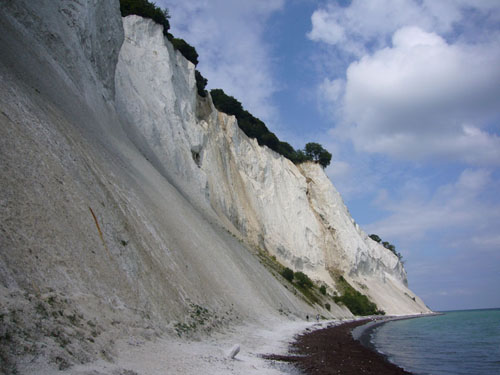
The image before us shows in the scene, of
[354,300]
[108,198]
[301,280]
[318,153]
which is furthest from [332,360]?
[318,153]

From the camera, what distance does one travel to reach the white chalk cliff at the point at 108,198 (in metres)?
7.76

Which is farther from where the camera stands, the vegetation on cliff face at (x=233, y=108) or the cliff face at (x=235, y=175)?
the vegetation on cliff face at (x=233, y=108)

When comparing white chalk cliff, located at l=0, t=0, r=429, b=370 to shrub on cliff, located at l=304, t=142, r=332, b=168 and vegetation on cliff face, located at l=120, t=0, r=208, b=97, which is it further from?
shrub on cliff, located at l=304, t=142, r=332, b=168

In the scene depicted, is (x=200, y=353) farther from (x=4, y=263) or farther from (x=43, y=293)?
(x=4, y=263)

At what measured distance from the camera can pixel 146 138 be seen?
26.0 meters

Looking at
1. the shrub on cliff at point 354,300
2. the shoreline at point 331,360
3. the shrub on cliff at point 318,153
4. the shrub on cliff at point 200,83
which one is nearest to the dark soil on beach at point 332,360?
the shoreline at point 331,360

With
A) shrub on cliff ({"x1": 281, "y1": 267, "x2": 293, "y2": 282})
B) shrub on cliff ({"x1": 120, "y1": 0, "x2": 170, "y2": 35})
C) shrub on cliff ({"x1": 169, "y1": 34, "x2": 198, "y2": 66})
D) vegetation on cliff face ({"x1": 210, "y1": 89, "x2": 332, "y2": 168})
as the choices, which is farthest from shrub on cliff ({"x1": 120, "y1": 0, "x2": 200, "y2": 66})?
shrub on cliff ({"x1": 281, "y1": 267, "x2": 293, "y2": 282})

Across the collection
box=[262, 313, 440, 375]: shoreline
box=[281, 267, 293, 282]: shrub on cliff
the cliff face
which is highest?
the cliff face

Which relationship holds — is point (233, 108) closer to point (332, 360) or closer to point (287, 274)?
point (287, 274)

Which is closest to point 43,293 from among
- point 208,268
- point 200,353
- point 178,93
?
point 200,353

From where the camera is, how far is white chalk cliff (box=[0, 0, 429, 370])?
7.76m

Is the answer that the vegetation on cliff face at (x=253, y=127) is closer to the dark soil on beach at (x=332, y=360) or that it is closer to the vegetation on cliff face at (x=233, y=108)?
the vegetation on cliff face at (x=233, y=108)

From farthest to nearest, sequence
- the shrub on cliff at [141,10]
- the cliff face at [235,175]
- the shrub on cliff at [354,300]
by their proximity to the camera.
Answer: the shrub on cliff at [354,300], the shrub on cliff at [141,10], the cliff face at [235,175]

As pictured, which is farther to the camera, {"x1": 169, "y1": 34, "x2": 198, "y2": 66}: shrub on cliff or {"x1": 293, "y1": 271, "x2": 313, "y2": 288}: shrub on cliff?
{"x1": 169, "y1": 34, "x2": 198, "y2": 66}: shrub on cliff
